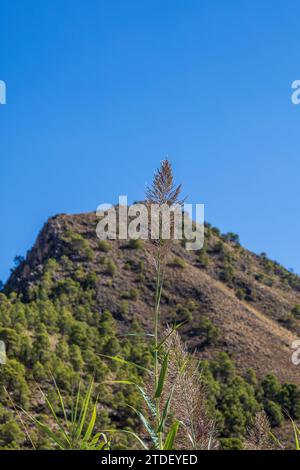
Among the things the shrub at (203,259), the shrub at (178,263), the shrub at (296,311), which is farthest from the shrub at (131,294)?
the shrub at (296,311)

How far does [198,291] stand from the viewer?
90.4 m

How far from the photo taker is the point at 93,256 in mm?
93625

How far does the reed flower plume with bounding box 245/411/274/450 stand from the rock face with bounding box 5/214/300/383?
71.8m

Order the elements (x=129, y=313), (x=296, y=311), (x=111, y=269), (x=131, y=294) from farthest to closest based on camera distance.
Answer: (x=296, y=311)
(x=111, y=269)
(x=131, y=294)
(x=129, y=313)

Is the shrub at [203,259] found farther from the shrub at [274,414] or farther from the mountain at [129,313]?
the shrub at [274,414]

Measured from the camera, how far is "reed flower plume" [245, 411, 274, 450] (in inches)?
117

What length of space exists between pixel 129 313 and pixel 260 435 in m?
81.6

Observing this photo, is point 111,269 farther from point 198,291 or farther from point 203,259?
point 203,259

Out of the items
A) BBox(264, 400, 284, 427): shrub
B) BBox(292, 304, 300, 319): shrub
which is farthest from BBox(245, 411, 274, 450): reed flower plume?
BBox(292, 304, 300, 319): shrub

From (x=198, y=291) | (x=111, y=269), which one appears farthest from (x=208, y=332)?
(x=111, y=269)

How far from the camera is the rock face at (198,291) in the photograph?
8000 centimetres

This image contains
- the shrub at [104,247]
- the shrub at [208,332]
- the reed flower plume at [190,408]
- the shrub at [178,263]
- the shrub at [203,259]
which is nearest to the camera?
the reed flower plume at [190,408]

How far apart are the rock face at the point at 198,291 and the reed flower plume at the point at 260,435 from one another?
71.8 m

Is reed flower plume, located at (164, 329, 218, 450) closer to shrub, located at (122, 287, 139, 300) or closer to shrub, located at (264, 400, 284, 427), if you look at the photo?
shrub, located at (264, 400, 284, 427)
